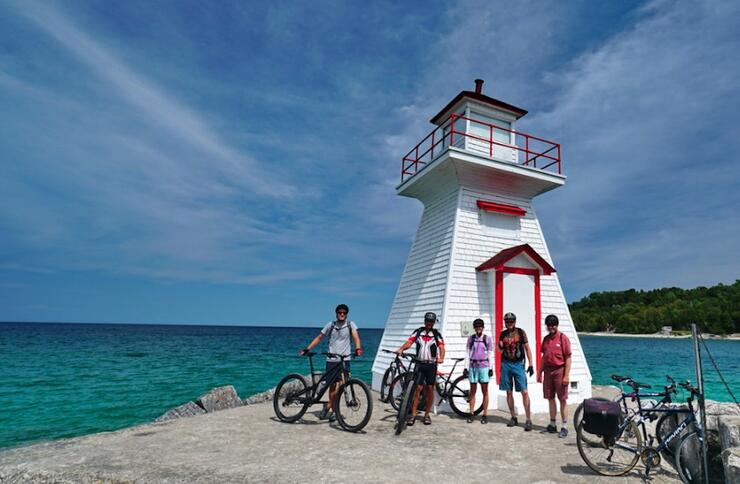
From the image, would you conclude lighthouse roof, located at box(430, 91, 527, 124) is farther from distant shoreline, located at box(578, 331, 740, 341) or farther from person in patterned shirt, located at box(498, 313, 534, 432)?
distant shoreline, located at box(578, 331, 740, 341)

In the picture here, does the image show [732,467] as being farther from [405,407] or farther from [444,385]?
[444,385]

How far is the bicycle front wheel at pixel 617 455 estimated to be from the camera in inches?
211

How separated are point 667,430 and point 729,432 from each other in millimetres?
1797

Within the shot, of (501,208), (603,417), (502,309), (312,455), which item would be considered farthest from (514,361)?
(501,208)

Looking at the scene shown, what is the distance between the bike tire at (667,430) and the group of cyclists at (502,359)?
156 centimetres

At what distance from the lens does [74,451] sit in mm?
6371

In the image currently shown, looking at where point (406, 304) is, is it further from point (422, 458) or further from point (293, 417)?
point (422, 458)

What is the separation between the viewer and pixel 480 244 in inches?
442

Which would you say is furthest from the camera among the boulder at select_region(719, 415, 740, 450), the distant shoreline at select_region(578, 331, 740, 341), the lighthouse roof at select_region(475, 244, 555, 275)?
the distant shoreline at select_region(578, 331, 740, 341)

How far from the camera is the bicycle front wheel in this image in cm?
536

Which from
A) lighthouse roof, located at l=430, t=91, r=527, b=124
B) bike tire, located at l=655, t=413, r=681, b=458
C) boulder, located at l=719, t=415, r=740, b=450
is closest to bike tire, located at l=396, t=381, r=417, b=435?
bike tire, located at l=655, t=413, r=681, b=458

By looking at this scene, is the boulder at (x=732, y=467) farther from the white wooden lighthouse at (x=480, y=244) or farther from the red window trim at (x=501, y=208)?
the red window trim at (x=501, y=208)

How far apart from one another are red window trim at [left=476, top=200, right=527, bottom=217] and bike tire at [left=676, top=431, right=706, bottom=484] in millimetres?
7055

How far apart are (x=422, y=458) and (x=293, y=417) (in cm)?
314
